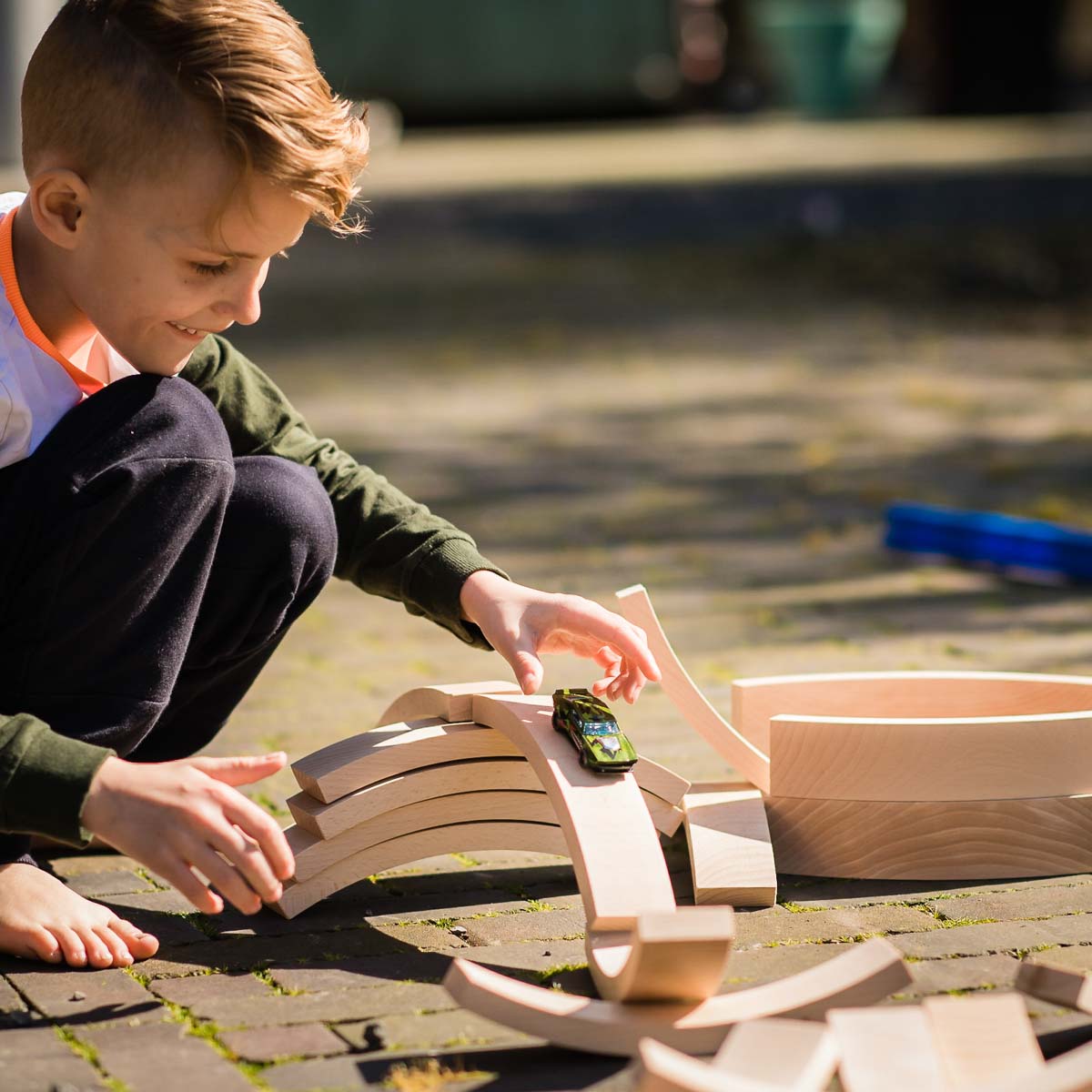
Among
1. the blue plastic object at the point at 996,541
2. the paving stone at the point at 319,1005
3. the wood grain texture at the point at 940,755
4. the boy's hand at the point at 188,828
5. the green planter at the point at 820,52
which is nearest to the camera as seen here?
the boy's hand at the point at 188,828

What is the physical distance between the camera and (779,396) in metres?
7.30

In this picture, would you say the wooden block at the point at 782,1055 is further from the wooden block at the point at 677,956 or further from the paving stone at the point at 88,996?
the paving stone at the point at 88,996

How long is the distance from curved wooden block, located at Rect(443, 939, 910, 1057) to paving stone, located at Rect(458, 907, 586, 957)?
39 centimetres

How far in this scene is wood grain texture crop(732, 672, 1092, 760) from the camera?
115 inches

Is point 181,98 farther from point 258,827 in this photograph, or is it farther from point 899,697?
point 899,697

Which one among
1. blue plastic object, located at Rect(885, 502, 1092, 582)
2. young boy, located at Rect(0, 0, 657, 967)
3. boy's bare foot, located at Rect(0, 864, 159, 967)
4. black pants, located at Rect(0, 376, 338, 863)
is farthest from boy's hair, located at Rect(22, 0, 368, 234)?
blue plastic object, located at Rect(885, 502, 1092, 582)

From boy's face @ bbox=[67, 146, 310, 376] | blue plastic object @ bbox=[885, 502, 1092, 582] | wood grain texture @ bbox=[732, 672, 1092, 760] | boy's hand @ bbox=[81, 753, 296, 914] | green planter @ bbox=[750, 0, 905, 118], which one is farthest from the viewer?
green planter @ bbox=[750, 0, 905, 118]

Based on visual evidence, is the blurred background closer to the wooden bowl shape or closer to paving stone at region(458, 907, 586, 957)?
the wooden bowl shape

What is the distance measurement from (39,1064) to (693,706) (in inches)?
44.3

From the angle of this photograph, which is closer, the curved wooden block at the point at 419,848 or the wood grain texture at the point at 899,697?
the curved wooden block at the point at 419,848

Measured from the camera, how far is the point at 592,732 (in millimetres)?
2348

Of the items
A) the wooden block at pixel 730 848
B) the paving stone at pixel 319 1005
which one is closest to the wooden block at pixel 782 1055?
the paving stone at pixel 319 1005

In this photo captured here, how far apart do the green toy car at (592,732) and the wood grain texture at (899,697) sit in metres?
0.56

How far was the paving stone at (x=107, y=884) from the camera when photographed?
103 inches
